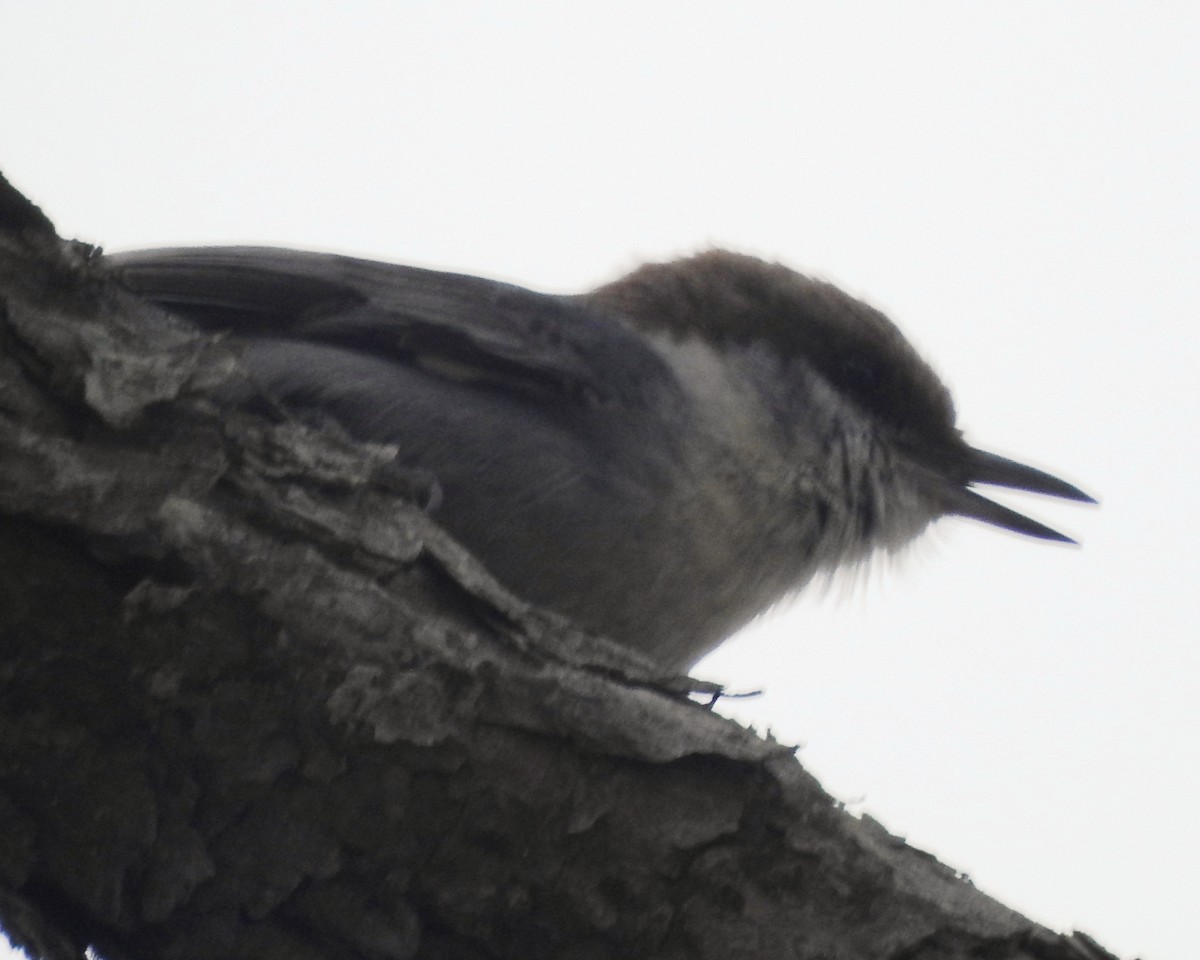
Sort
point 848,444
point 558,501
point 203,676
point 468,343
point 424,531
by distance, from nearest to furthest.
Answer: point 203,676
point 424,531
point 558,501
point 468,343
point 848,444

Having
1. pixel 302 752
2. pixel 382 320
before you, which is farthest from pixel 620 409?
pixel 302 752

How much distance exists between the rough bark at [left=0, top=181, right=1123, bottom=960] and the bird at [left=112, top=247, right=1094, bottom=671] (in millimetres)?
701

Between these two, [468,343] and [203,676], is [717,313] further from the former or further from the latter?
[203,676]

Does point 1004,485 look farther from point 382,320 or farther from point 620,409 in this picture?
point 382,320

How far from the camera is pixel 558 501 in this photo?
2.79m

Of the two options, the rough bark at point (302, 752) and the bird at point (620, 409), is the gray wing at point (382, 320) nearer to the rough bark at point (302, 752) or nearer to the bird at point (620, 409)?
the bird at point (620, 409)

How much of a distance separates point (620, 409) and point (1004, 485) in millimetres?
1336

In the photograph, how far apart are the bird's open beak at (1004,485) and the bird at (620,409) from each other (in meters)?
0.22

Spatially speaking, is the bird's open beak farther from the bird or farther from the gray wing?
the gray wing

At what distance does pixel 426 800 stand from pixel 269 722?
23cm

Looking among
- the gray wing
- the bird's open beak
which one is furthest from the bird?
the bird's open beak

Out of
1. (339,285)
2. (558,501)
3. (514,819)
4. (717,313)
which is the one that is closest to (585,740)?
(514,819)

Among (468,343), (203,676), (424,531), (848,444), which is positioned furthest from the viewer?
(848,444)

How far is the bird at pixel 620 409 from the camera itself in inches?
110
